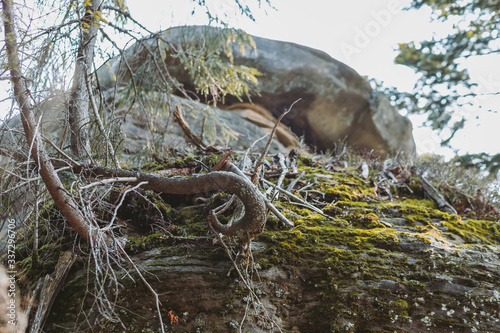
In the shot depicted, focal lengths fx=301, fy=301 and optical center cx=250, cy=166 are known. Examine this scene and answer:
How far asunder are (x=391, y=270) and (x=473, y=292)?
695mm

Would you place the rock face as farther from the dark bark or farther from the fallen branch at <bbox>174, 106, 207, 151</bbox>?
the dark bark

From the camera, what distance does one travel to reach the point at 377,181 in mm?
5656

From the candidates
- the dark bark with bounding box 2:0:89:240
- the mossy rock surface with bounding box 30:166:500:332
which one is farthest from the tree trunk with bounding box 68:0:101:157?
the mossy rock surface with bounding box 30:166:500:332

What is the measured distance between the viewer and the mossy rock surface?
8.43ft

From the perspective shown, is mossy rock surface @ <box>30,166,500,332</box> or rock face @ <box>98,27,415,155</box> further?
rock face @ <box>98,27,415,155</box>

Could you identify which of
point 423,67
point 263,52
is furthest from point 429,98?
point 263,52

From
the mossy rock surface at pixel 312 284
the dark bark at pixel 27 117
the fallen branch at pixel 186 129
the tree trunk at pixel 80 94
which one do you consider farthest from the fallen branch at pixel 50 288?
the fallen branch at pixel 186 129

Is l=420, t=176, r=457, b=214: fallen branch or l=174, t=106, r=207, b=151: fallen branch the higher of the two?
l=174, t=106, r=207, b=151: fallen branch

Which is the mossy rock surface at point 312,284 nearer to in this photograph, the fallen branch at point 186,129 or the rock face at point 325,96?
the fallen branch at point 186,129

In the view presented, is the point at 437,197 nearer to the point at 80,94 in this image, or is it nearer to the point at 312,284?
the point at 312,284

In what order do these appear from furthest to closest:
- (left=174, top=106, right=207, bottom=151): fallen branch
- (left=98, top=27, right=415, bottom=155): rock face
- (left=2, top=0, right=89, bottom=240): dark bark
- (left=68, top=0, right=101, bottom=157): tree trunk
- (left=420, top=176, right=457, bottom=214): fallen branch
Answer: (left=98, top=27, right=415, bottom=155): rock face, (left=174, top=106, right=207, bottom=151): fallen branch, (left=420, top=176, right=457, bottom=214): fallen branch, (left=68, top=0, right=101, bottom=157): tree trunk, (left=2, top=0, right=89, bottom=240): dark bark

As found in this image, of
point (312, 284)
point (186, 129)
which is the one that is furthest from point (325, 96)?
point (312, 284)

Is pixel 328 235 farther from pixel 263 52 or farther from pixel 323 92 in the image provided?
pixel 263 52

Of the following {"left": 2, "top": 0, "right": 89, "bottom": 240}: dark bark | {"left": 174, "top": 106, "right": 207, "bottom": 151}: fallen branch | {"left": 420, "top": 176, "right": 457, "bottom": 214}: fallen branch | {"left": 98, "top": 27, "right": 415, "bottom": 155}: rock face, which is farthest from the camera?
{"left": 98, "top": 27, "right": 415, "bottom": 155}: rock face
